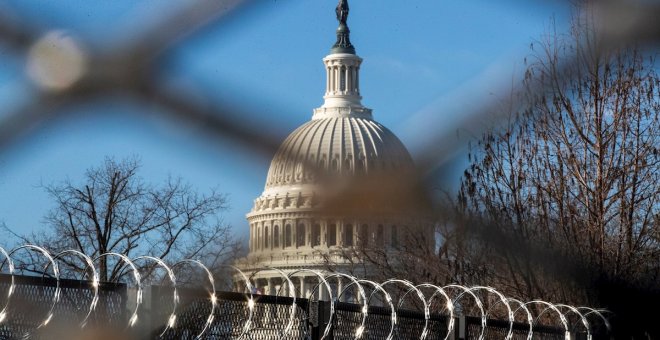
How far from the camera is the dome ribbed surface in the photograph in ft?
4.97

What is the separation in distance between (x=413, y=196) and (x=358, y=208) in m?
0.11

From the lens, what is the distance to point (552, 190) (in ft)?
46.3

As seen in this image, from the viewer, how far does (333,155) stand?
1714 millimetres

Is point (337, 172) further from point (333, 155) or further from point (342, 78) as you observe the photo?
point (342, 78)

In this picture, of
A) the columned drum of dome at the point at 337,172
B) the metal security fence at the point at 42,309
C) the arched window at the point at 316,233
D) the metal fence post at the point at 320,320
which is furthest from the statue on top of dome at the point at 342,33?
the metal fence post at the point at 320,320

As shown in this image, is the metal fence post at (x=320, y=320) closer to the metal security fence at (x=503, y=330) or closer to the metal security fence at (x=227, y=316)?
the metal security fence at (x=227, y=316)

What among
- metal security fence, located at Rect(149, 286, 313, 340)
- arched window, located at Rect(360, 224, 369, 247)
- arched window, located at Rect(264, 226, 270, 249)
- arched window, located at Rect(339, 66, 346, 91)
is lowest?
arched window, located at Rect(360, 224, 369, 247)

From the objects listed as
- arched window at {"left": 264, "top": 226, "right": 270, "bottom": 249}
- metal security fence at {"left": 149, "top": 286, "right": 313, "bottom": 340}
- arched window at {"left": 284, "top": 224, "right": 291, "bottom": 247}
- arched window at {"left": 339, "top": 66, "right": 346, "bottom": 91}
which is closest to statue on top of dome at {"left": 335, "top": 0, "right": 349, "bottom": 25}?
arched window at {"left": 339, "top": 66, "right": 346, "bottom": 91}

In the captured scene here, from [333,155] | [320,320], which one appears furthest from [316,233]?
[320,320]

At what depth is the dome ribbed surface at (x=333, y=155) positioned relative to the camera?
151 centimetres

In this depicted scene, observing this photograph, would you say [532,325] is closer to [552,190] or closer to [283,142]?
[552,190]

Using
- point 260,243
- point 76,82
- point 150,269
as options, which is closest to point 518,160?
point 150,269

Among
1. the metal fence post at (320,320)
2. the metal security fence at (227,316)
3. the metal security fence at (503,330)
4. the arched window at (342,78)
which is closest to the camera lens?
the arched window at (342,78)

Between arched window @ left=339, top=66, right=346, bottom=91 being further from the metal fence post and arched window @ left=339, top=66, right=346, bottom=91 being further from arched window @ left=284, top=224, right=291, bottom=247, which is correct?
the metal fence post
